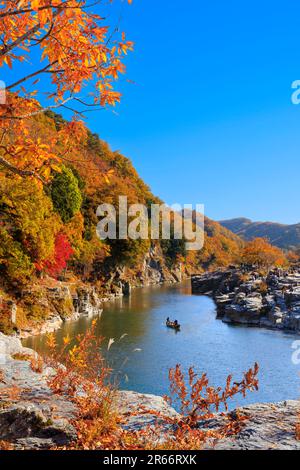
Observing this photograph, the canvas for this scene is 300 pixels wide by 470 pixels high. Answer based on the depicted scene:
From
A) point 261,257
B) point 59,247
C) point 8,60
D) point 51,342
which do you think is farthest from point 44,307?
point 261,257

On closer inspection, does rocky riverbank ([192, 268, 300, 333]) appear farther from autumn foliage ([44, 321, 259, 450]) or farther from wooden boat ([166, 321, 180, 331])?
autumn foliage ([44, 321, 259, 450])

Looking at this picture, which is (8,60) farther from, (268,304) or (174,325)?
(268,304)

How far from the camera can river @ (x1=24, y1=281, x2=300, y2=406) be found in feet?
57.0

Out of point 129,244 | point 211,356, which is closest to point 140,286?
point 129,244

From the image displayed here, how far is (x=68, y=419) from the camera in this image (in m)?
5.55

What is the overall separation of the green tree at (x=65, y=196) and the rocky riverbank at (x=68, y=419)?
121 feet

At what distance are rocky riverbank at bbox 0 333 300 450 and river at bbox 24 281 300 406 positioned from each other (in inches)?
198

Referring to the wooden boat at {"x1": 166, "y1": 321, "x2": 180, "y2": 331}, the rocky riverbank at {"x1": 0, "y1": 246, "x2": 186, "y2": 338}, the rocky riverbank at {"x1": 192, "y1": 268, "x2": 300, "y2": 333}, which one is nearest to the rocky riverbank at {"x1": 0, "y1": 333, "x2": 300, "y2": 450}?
the rocky riverbank at {"x1": 0, "y1": 246, "x2": 186, "y2": 338}

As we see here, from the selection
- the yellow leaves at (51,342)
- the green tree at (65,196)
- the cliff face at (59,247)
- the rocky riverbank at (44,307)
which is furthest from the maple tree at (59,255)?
the yellow leaves at (51,342)
